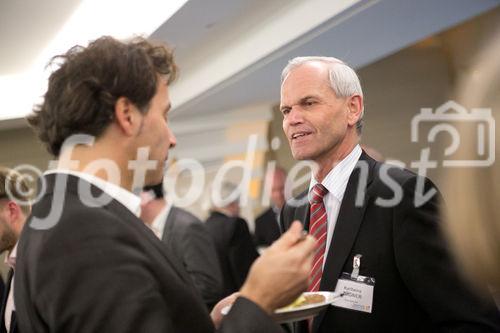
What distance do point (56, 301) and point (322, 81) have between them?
1.21 meters

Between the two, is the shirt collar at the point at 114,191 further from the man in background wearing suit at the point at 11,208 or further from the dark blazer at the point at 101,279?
the man in background wearing suit at the point at 11,208

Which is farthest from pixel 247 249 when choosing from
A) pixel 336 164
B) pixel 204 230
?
pixel 336 164

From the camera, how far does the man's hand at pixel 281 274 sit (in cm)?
112

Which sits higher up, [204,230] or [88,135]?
[88,135]

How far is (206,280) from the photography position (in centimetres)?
314

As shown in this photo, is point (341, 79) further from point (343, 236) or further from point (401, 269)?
point (401, 269)

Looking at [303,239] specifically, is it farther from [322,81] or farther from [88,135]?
[322,81]

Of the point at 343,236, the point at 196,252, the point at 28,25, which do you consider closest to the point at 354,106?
the point at 343,236

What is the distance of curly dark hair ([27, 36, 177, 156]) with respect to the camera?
1.18 metres

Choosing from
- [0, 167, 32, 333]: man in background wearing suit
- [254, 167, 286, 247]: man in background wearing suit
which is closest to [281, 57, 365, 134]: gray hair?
[0, 167, 32, 333]: man in background wearing suit

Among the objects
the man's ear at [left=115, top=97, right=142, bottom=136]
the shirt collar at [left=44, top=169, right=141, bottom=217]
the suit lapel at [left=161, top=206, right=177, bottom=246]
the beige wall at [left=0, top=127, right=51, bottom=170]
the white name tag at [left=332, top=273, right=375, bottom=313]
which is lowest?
the white name tag at [left=332, top=273, right=375, bottom=313]

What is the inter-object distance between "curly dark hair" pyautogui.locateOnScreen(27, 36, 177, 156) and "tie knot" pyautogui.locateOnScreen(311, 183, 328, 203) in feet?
2.68

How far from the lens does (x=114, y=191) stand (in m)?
1.18

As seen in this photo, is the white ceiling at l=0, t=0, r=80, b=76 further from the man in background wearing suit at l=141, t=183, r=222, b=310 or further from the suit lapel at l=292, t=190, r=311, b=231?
the suit lapel at l=292, t=190, r=311, b=231
